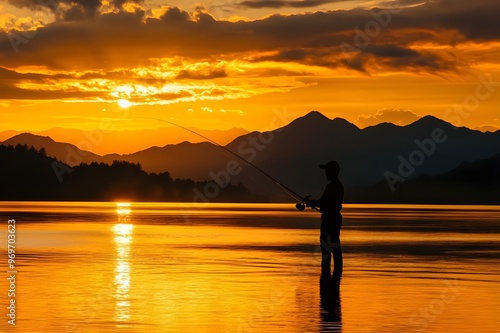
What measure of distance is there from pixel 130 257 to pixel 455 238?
21.2 meters

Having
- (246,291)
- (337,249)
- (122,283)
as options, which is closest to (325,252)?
(337,249)

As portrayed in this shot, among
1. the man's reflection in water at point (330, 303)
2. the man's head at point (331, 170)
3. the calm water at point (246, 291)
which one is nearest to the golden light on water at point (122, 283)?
the calm water at point (246, 291)

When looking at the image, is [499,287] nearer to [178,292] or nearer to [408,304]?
[408,304]

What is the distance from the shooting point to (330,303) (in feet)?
60.2

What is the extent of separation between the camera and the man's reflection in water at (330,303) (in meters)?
15.5

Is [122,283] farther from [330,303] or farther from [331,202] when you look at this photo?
[331,202]

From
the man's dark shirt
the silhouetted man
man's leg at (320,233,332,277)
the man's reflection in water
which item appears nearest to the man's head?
the silhouetted man

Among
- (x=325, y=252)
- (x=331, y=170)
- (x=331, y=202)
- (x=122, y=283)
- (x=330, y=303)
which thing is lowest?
(x=330, y=303)

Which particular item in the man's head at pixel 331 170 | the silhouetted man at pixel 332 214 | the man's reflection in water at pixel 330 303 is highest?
the man's head at pixel 331 170

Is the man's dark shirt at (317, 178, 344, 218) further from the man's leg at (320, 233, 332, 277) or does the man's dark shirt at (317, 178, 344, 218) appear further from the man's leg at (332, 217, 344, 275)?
the man's leg at (320, 233, 332, 277)

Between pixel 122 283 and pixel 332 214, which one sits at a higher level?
pixel 332 214

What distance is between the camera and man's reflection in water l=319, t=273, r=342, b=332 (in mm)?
15492

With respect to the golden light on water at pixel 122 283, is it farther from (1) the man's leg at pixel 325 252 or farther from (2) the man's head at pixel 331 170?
(2) the man's head at pixel 331 170

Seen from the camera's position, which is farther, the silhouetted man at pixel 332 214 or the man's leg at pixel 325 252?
the man's leg at pixel 325 252
